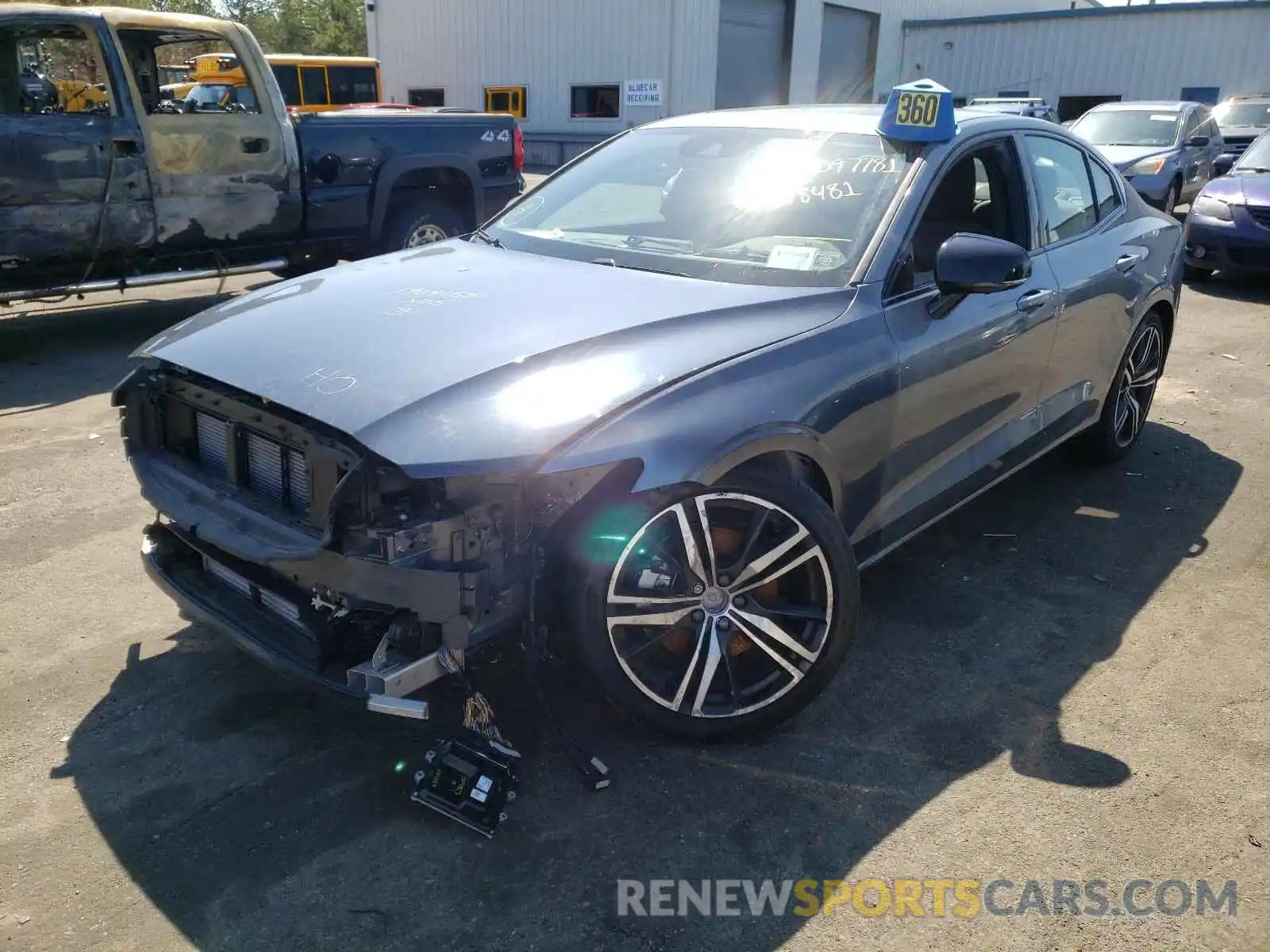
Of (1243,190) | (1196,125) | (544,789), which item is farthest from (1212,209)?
(544,789)

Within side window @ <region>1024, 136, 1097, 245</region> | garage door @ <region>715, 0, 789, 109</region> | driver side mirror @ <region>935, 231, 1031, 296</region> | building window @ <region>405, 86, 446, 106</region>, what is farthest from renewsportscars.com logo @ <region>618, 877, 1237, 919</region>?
building window @ <region>405, 86, 446, 106</region>

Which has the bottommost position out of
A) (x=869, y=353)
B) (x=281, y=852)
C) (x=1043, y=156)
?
(x=281, y=852)

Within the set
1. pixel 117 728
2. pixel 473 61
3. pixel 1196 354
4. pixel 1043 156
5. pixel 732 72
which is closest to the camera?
pixel 117 728

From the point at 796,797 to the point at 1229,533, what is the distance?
2946 mm

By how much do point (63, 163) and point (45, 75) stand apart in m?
1.09

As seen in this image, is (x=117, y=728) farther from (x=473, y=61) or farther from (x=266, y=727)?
(x=473, y=61)

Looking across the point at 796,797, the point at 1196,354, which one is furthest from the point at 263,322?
the point at 1196,354

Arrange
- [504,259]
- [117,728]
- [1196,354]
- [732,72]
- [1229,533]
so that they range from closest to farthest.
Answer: [117,728] → [504,259] → [1229,533] → [1196,354] → [732,72]

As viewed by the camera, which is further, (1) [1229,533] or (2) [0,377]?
(2) [0,377]

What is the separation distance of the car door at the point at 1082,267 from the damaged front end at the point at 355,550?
2.55 meters

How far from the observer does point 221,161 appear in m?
7.32

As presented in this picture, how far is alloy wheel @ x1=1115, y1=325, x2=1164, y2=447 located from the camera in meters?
5.15

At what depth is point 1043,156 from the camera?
14.1 ft

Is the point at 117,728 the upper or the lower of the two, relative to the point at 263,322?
lower
